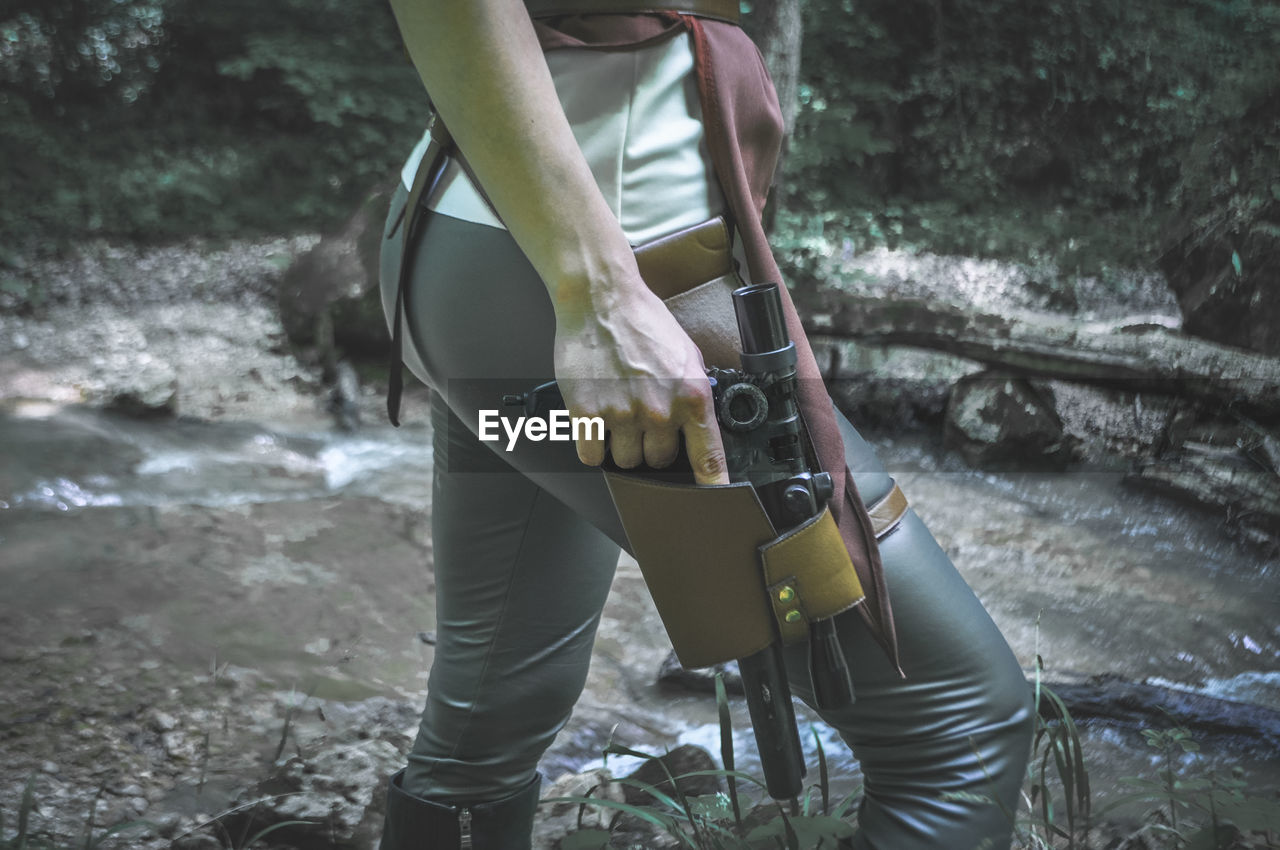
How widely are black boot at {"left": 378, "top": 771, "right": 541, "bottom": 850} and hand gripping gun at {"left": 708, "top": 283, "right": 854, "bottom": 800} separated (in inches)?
21.2

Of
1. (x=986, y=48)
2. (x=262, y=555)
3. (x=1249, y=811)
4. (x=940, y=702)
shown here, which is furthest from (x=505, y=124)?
(x=986, y=48)

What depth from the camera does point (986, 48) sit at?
8.65m

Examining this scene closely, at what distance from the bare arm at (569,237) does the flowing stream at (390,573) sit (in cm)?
167

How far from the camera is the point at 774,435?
3.06 ft

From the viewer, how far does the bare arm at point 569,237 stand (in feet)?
2.83

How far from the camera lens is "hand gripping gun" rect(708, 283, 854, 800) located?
0.91 metres

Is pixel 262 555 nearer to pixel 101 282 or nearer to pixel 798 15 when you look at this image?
pixel 798 15

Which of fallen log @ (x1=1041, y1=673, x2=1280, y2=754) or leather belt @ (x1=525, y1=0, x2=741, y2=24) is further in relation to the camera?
fallen log @ (x1=1041, y1=673, x2=1280, y2=754)

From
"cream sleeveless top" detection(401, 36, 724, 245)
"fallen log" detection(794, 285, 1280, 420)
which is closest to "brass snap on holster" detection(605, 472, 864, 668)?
"cream sleeveless top" detection(401, 36, 724, 245)

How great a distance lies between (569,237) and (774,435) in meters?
0.28

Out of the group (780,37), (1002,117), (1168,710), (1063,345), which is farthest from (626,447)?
(1002,117)

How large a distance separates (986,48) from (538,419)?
9071 millimetres

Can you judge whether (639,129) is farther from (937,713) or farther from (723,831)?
(723,831)

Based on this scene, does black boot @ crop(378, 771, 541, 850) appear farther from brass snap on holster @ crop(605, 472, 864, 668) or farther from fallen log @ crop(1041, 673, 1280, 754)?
fallen log @ crop(1041, 673, 1280, 754)
